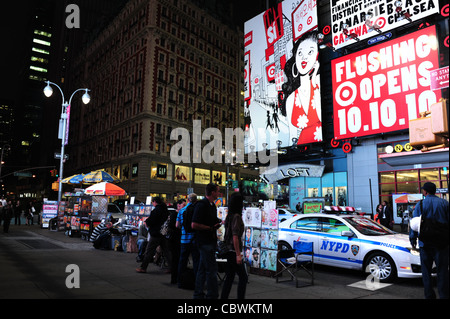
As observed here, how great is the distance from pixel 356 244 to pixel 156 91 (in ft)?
148

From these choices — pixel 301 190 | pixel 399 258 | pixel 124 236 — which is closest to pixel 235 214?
pixel 399 258

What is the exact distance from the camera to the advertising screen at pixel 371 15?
2278 cm

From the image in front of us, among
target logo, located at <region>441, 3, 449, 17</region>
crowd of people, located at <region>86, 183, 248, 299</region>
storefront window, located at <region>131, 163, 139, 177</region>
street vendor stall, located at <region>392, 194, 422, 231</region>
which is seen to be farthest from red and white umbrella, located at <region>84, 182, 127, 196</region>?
storefront window, located at <region>131, 163, 139, 177</region>

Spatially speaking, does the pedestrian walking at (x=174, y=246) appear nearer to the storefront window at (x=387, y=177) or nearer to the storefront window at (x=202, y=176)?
the storefront window at (x=387, y=177)

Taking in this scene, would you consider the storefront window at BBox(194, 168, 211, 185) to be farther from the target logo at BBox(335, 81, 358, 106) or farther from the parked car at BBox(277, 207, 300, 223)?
the parked car at BBox(277, 207, 300, 223)

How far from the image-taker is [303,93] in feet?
96.6

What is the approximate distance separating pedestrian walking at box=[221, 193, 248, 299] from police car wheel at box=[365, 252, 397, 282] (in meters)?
4.81

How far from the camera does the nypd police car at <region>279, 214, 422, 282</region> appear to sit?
816 cm

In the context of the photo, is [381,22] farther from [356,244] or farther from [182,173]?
[182,173]

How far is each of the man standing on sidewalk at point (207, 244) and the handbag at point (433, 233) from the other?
3.63 metres

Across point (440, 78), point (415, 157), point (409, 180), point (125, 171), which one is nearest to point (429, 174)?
point (409, 180)

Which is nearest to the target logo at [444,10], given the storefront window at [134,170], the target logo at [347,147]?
the target logo at [347,147]
